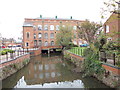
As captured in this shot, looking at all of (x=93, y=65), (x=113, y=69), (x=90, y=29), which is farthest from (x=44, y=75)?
(x=90, y=29)

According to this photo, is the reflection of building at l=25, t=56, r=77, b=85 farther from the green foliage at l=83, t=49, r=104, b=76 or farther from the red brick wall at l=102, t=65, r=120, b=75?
the red brick wall at l=102, t=65, r=120, b=75

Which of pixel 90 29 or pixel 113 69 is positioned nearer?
pixel 113 69

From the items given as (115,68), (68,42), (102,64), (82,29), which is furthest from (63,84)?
(68,42)

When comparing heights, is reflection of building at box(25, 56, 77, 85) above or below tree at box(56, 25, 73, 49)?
below

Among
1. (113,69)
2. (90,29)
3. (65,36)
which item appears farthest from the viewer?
(65,36)

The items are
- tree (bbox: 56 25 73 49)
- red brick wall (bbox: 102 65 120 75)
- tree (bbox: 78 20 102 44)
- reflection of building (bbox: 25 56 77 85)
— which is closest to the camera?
red brick wall (bbox: 102 65 120 75)

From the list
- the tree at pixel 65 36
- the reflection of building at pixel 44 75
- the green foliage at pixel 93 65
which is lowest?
the reflection of building at pixel 44 75

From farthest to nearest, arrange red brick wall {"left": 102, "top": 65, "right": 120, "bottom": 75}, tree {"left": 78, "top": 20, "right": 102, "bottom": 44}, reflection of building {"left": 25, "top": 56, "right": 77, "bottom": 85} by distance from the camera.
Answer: tree {"left": 78, "top": 20, "right": 102, "bottom": 44} → reflection of building {"left": 25, "top": 56, "right": 77, "bottom": 85} → red brick wall {"left": 102, "top": 65, "right": 120, "bottom": 75}

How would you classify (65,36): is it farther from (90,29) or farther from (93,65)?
(93,65)

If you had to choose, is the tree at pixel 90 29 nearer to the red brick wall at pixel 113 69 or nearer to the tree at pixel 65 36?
the red brick wall at pixel 113 69

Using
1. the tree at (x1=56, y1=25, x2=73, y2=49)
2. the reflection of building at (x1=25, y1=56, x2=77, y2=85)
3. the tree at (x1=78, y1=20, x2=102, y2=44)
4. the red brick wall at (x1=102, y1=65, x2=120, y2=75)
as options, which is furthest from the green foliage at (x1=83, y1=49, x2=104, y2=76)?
the tree at (x1=56, y1=25, x2=73, y2=49)

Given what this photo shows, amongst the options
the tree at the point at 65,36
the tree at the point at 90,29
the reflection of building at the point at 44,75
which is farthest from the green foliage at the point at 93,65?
the tree at the point at 65,36

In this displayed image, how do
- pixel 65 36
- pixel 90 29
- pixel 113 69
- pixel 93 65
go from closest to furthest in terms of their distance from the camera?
pixel 113 69 < pixel 93 65 < pixel 90 29 < pixel 65 36

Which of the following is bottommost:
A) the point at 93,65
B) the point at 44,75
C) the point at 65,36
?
the point at 44,75
